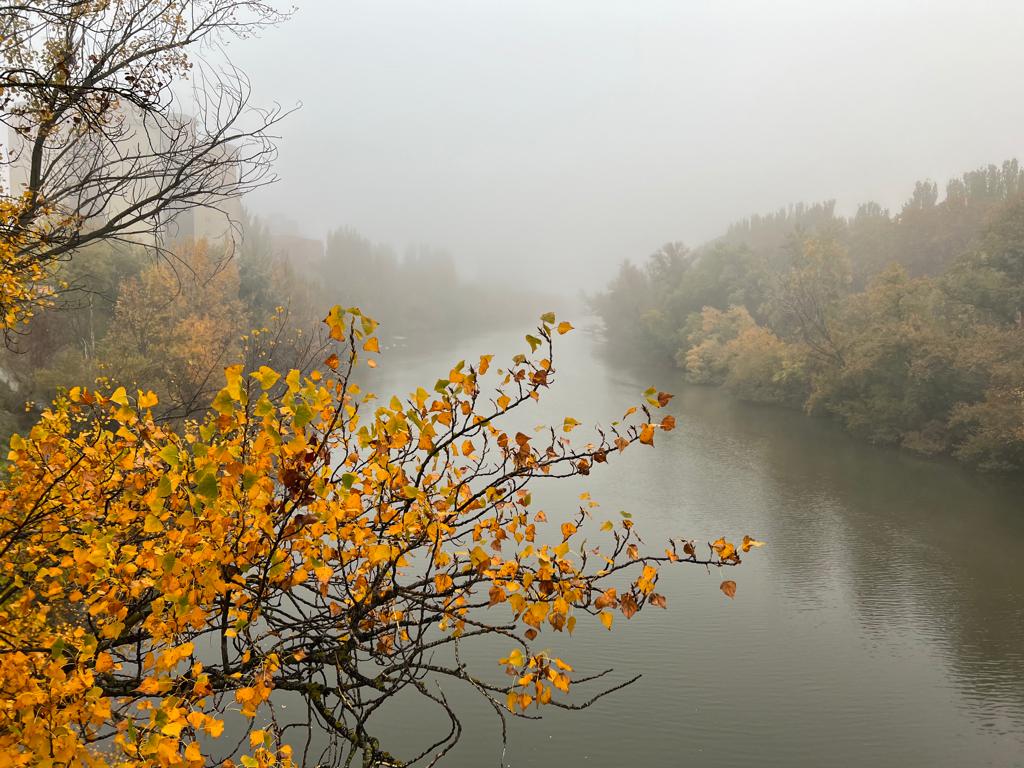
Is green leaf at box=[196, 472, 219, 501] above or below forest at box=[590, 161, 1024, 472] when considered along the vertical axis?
below

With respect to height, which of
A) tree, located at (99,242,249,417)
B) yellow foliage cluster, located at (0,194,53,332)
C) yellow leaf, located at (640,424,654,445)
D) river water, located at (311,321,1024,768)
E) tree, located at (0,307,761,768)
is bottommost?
river water, located at (311,321,1024,768)

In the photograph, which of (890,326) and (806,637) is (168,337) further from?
(890,326)

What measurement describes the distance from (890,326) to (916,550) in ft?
37.2

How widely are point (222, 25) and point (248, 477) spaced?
4453 millimetres

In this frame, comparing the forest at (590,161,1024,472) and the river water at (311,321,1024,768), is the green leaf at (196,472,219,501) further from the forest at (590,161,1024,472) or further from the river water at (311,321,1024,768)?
the forest at (590,161,1024,472)

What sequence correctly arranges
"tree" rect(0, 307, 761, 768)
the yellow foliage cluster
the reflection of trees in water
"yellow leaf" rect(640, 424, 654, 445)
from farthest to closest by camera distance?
the reflection of trees in water < the yellow foliage cluster < "yellow leaf" rect(640, 424, 654, 445) < "tree" rect(0, 307, 761, 768)

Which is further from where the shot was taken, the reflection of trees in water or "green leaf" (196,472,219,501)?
the reflection of trees in water

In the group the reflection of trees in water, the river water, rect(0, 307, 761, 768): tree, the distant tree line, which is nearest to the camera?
rect(0, 307, 761, 768): tree

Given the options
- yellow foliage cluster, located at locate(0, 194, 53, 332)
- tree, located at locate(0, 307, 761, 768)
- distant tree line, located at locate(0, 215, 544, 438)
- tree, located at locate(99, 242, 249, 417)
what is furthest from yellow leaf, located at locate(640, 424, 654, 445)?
tree, located at locate(99, 242, 249, 417)

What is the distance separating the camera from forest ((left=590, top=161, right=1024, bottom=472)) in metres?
22.1

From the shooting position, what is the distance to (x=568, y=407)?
32094mm

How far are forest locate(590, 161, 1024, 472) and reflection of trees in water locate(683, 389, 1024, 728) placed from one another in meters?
1.91

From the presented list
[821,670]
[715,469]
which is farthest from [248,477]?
[715,469]

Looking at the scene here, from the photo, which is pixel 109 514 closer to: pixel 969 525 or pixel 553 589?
pixel 553 589
